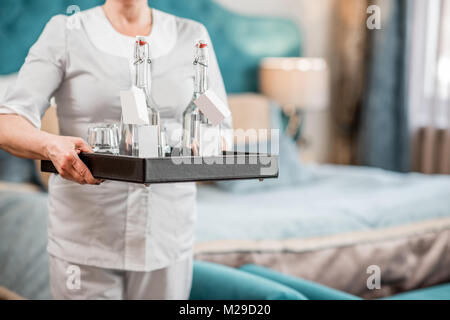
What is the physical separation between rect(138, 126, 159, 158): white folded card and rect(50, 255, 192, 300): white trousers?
0.31 metres

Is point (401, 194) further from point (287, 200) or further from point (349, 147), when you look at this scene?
point (349, 147)

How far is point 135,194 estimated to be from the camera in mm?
1173

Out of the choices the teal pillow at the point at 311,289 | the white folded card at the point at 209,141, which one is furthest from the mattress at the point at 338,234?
the white folded card at the point at 209,141

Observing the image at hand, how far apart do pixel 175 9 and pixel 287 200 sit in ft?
3.98

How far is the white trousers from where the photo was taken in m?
1.15

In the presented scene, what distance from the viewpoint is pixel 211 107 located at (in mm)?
979

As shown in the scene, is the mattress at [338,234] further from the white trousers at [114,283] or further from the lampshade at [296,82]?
the lampshade at [296,82]

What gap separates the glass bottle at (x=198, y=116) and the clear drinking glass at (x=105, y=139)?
0.38 feet

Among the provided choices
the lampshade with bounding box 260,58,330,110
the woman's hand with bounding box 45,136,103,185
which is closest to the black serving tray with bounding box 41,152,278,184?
the woman's hand with bounding box 45,136,103,185

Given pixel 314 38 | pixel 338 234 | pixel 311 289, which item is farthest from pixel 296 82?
pixel 311 289

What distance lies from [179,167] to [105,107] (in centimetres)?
24

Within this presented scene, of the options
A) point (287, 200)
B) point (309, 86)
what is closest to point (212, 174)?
point (287, 200)

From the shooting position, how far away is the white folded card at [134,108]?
933mm

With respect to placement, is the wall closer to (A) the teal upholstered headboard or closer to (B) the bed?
(A) the teal upholstered headboard
